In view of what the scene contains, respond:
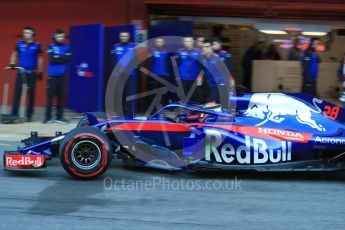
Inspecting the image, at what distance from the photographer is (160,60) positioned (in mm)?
11648

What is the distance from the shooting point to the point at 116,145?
698 centimetres

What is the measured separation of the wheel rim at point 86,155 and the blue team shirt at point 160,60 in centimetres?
534

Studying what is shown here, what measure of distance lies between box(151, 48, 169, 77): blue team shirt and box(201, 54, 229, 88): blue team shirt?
89 centimetres

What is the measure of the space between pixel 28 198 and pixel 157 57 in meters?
6.22

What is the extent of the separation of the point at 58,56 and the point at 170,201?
584 cm

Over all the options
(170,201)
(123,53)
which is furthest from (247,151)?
(123,53)

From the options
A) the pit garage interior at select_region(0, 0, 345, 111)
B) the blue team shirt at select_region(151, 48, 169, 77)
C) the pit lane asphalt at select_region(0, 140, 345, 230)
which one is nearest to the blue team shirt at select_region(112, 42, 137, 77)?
the blue team shirt at select_region(151, 48, 169, 77)

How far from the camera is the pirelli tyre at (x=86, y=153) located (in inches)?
256

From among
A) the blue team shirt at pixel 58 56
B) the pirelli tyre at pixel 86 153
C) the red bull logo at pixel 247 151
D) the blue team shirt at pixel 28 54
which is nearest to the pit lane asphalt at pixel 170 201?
the pirelli tyre at pixel 86 153

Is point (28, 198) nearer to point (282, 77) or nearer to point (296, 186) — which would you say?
point (296, 186)

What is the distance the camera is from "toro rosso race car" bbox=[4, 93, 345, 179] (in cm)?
654

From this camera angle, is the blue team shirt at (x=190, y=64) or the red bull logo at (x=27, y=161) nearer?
the red bull logo at (x=27, y=161)

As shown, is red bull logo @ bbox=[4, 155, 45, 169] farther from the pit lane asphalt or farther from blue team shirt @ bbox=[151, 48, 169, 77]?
→ blue team shirt @ bbox=[151, 48, 169, 77]

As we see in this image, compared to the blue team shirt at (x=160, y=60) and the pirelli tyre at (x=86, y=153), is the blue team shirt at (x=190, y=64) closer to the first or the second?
Answer: the blue team shirt at (x=160, y=60)
